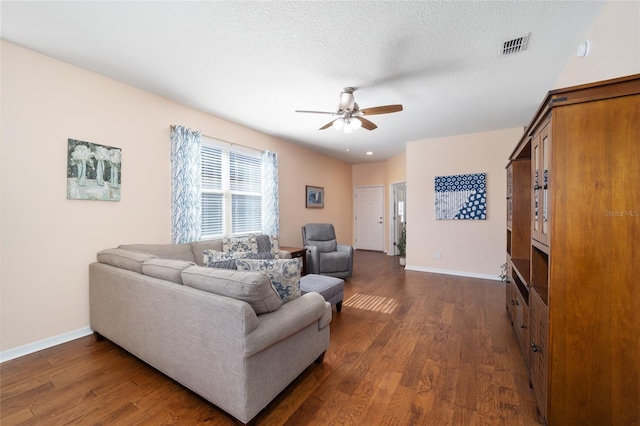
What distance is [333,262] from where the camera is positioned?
14.8 ft

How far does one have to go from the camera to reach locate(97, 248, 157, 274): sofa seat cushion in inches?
86.0

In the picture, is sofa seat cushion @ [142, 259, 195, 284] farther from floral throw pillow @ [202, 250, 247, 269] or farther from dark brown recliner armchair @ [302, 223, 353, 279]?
dark brown recliner armchair @ [302, 223, 353, 279]

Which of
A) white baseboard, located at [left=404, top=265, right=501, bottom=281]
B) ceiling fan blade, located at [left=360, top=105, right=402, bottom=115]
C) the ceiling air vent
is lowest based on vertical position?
white baseboard, located at [left=404, top=265, right=501, bottom=281]

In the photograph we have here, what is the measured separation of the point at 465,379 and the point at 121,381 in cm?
254

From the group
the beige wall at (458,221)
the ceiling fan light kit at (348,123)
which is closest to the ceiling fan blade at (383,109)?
the ceiling fan light kit at (348,123)

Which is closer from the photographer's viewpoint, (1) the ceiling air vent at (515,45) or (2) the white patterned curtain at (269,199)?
(1) the ceiling air vent at (515,45)

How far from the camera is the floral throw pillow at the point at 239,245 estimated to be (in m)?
3.49

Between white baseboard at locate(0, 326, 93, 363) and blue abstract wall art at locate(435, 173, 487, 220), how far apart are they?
5.39 meters

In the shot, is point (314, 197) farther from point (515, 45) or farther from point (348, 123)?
point (515, 45)

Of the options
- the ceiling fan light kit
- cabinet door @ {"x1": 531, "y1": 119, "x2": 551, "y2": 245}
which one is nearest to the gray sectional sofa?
cabinet door @ {"x1": 531, "y1": 119, "x2": 551, "y2": 245}

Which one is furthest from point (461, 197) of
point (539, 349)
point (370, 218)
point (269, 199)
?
point (539, 349)

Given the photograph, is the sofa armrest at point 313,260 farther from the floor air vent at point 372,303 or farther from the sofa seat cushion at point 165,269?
the sofa seat cushion at point 165,269

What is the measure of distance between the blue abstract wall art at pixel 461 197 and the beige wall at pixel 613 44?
263cm

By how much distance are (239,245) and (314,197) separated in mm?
2745
